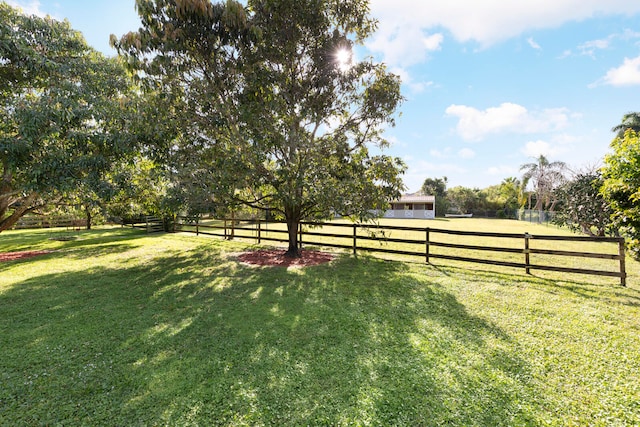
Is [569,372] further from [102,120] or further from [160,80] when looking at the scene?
[160,80]

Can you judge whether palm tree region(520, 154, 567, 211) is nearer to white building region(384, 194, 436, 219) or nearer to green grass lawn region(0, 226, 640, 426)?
white building region(384, 194, 436, 219)

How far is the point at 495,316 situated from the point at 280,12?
9.18 meters

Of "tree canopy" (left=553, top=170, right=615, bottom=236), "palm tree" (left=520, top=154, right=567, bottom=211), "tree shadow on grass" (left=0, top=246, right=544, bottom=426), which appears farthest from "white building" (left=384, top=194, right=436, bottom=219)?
"tree shadow on grass" (left=0, top=246, right=544, bottom=426)

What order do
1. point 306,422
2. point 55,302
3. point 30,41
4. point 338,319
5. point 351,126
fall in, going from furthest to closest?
1. point 351,126
2. point 30,41
3. point 55,302
4. point 338,319
5. point 306,422

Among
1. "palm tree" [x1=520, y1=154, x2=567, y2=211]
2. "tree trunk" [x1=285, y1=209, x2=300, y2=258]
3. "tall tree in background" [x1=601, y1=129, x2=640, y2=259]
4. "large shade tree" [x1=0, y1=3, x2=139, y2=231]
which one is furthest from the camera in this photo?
"palm tree" [x1=520, y1=154, x2=567, y2=211]

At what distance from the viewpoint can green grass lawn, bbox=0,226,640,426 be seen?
259cm

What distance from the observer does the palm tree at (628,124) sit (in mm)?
23797

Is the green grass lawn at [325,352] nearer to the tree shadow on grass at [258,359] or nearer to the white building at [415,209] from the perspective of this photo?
the tree shadow on grass at [258,359]

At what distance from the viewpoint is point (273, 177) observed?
8602 mm

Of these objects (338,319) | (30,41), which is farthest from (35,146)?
(338,319)

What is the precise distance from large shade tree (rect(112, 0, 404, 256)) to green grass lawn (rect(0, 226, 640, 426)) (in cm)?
308

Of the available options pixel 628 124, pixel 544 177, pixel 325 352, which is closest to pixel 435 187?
pixel 544 177

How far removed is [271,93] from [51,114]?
5.39 metres

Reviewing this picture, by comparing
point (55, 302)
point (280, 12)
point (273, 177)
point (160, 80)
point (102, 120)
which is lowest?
point (55, 302)
